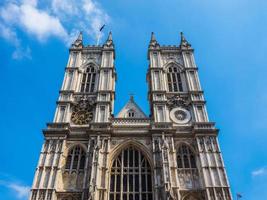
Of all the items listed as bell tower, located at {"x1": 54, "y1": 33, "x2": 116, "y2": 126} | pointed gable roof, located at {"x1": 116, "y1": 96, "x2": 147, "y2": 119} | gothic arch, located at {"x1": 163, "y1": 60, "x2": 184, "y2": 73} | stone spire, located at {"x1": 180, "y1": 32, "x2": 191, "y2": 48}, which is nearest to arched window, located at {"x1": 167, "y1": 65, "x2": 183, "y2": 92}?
gothic arch, located at {"x1": 163, "y1": 60, "x2": 184, "y2": 73}

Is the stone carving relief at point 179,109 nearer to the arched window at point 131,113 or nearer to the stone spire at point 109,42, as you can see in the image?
the arched window at point 131,113

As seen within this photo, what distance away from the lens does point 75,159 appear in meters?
24.3

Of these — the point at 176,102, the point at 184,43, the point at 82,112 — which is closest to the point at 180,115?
the point at 176,102

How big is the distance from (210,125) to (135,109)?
799 cm

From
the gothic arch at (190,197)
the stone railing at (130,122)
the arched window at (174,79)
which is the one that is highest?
the arched window at (174,79)

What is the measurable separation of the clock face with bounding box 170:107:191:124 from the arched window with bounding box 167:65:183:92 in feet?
10.1

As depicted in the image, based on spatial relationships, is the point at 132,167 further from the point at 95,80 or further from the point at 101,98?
the point at 95,80

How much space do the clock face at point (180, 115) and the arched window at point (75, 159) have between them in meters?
9.55

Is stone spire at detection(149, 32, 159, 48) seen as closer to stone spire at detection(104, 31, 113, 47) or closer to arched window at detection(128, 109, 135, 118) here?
stone spire at detection(104, 31, 113, 47)

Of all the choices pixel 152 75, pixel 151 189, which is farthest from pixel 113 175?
pixel 152 75

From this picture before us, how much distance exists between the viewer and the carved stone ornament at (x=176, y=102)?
28.5 metres

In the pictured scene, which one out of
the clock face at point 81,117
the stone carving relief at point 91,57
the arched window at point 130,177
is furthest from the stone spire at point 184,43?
the arched window at point 130,177

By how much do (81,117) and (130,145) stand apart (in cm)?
600

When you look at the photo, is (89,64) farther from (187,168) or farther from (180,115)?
(187,168)
